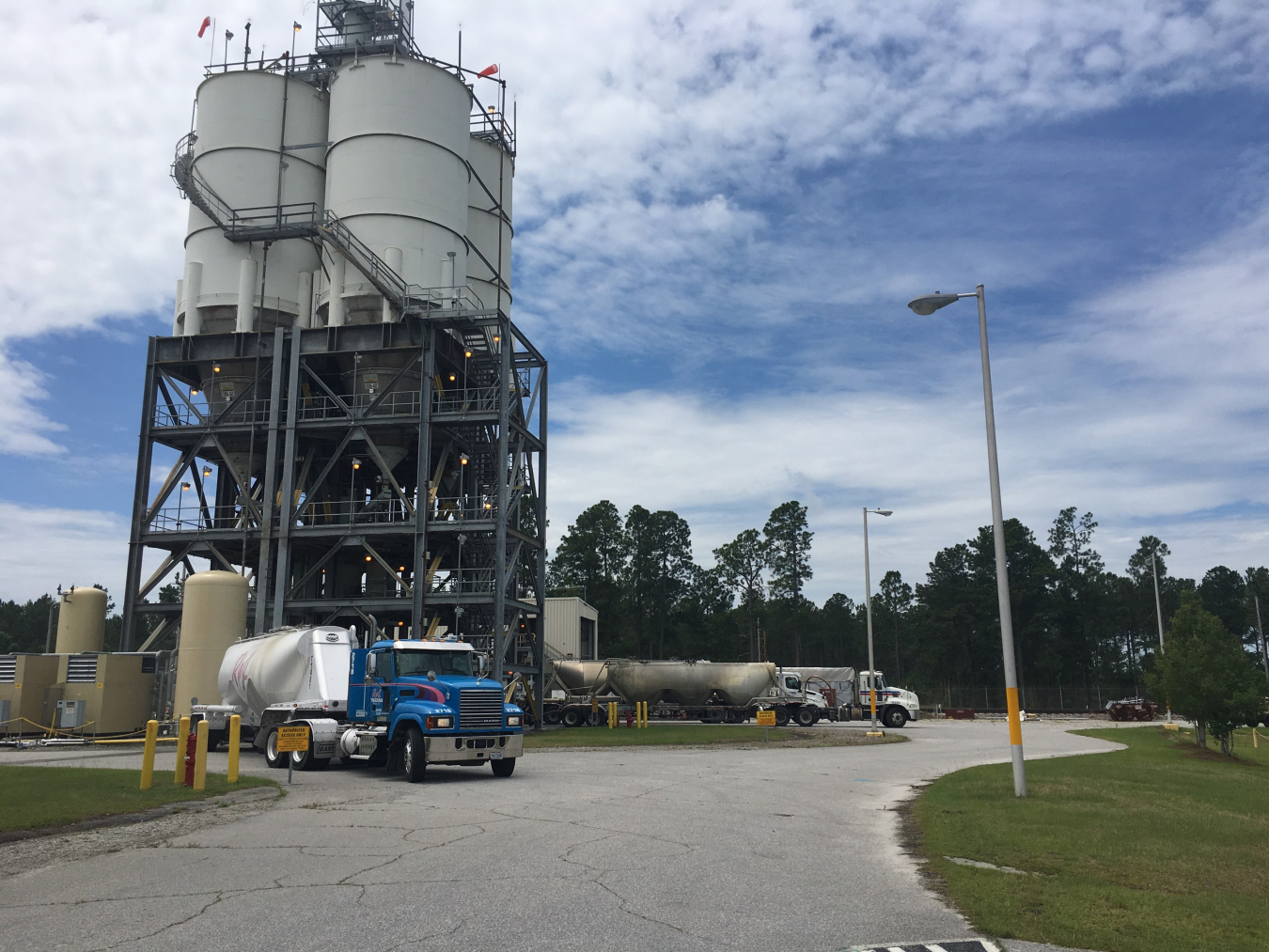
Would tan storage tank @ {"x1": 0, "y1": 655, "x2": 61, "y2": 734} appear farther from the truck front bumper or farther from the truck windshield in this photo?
the truck front bumper

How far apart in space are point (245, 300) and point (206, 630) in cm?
1748

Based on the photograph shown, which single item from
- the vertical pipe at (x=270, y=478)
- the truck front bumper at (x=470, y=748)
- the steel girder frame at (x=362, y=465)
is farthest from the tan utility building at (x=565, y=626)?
the truck front bumper at (x=470, y=748)

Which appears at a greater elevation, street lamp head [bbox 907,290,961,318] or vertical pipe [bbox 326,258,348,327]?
vertical pipe [bbox 326,258,348,327]

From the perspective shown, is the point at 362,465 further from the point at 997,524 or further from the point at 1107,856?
the point at 1107,856

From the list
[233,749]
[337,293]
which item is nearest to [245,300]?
[337,293]

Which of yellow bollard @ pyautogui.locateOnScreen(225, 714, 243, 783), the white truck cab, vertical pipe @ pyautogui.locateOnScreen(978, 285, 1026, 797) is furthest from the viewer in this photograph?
the white truck cab

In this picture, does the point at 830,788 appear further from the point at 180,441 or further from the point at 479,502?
the point at 180,441

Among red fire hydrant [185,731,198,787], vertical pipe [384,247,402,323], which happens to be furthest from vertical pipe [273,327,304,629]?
red fire hydrant [185,731,198,787]

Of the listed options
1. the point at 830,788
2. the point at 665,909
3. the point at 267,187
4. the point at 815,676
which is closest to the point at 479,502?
the point at 267,187

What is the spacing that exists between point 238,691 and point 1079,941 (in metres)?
24.0

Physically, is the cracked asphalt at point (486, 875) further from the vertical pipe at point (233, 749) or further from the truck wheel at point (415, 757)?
the vertical pipe at point (233, 749)

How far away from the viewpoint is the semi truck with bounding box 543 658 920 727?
4978 cm

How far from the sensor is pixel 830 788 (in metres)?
19.1

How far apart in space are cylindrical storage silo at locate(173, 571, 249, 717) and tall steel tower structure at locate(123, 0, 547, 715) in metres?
7.01
